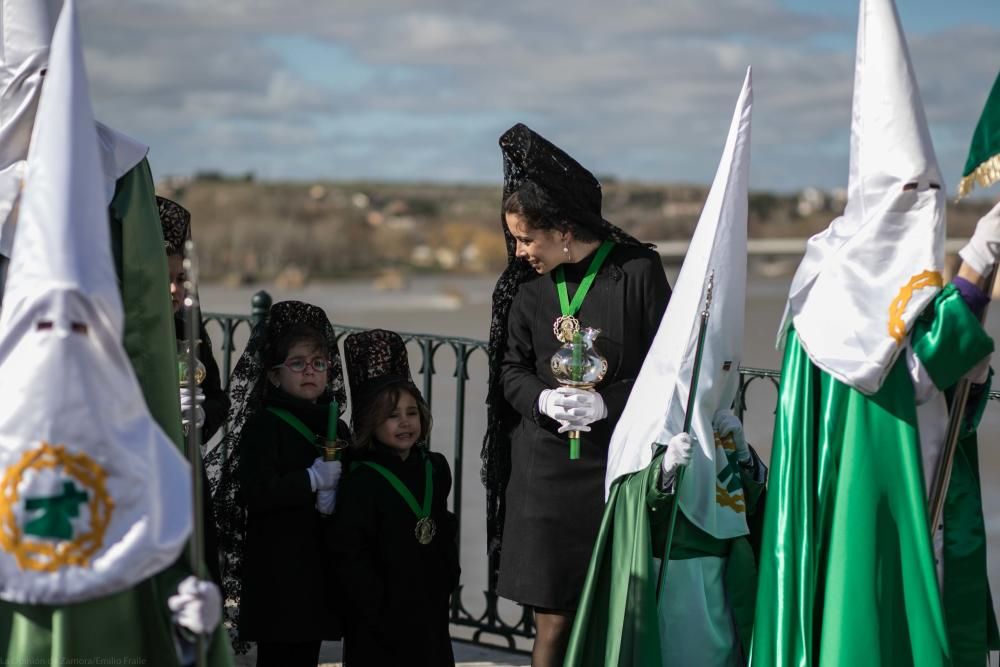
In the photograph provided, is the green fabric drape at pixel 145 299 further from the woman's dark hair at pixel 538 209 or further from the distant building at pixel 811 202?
the distant building at pixel 811 202

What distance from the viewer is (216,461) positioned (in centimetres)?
448

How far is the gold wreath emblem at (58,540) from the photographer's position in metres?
2.81

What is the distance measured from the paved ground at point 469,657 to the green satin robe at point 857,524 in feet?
5.31

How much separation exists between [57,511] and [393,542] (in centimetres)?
152

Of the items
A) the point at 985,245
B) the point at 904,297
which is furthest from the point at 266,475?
the point at 985,245

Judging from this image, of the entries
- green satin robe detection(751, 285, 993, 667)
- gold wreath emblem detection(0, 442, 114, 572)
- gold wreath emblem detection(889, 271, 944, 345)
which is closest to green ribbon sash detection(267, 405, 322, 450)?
green satin robe detection(751, 285, 993, 667)

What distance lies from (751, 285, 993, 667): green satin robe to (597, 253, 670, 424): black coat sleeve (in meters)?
0.56

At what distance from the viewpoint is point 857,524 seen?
3.66 m

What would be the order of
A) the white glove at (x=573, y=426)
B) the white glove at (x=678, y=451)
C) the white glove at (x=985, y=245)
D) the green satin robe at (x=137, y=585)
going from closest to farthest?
the green satin robe at (x=137, y=585)
the white glove at (x=985, y=245)
the white glove at (x=678, y=451)
the white glove at (x=573, y=426)

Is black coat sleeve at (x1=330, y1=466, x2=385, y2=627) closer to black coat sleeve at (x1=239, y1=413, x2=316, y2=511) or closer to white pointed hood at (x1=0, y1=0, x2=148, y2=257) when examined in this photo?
black coat sleeve at (x1=239, y1=413, x2=316, y2=511)

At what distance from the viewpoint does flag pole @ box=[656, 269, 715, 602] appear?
3.76 metres

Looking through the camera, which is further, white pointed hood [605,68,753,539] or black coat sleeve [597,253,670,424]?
black coat sleeve [597,253,670,424]

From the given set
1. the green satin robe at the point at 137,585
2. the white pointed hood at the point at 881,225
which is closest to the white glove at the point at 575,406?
the white pointed hood at the point at 881,225

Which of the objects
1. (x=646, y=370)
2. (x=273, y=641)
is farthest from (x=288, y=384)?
(x=646, y=370)
